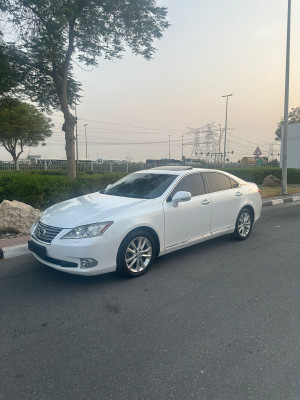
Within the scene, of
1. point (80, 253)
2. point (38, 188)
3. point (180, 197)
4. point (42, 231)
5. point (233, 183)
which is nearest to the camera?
point (80, 253)

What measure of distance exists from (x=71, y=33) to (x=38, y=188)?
21.7 feet

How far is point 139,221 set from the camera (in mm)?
4113

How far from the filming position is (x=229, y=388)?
219cm

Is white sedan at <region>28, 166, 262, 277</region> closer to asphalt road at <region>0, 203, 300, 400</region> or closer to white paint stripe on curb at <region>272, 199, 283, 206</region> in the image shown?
asphalt road at <region>0, 203, 300, 400</region>

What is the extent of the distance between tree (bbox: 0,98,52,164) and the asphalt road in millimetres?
29932

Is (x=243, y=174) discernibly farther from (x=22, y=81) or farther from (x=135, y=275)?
(x=135, y=275)

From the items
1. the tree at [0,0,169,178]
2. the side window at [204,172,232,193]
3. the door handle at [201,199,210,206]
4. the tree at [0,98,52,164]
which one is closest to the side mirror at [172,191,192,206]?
the door handle at [201,199,210,206]

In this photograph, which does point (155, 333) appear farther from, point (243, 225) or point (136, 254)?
point (243, 225)

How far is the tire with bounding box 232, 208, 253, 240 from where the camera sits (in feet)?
19.6

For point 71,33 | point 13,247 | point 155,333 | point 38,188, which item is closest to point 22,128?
point 71,33

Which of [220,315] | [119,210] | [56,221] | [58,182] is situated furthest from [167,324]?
[58,182]

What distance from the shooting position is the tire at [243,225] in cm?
599

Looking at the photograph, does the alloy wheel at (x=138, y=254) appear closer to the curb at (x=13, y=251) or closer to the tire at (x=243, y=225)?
the curb at (x=13, y=251)

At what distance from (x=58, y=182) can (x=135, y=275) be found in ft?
17.3
